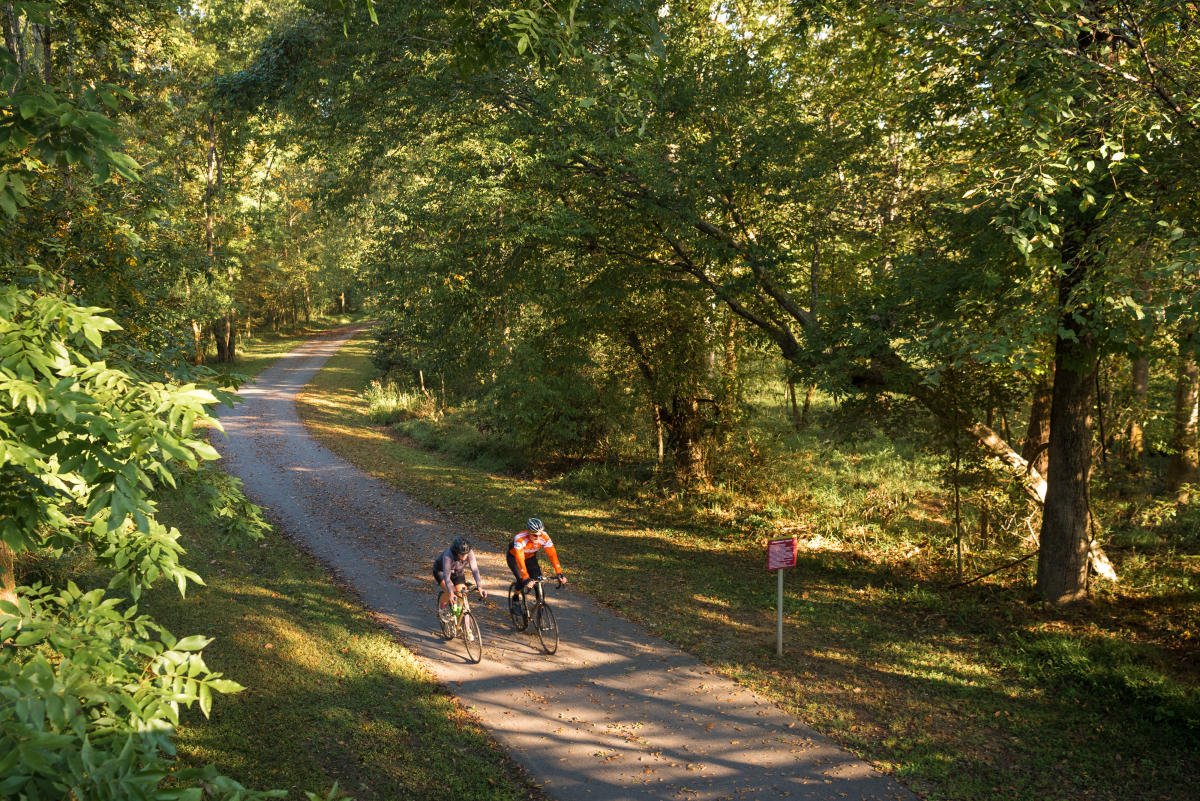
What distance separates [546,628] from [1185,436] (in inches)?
484

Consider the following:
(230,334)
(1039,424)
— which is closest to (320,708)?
(1039,424)

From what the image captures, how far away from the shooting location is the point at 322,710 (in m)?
8.05

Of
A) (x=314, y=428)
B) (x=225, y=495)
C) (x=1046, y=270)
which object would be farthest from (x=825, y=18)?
(x=314, y=428)

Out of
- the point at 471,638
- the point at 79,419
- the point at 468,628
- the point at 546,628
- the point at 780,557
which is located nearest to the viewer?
the point at 79,419

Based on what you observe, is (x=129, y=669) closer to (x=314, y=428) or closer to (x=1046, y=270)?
(x=1046, y=270)

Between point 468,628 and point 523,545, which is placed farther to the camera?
point 523,545

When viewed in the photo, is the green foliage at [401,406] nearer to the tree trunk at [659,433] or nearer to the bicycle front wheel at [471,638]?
the tree trunk at [659,433]

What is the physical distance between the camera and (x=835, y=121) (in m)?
16.4

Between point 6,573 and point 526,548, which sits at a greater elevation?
point 6,573

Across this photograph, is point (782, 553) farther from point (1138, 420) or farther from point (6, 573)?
point (6, 573)

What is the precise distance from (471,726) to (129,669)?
210 inches

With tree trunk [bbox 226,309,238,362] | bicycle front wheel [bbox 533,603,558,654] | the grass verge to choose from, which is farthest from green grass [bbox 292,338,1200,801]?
tree trunk [bbox 226,309,238,362]

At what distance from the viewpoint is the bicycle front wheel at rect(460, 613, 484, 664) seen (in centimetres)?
955

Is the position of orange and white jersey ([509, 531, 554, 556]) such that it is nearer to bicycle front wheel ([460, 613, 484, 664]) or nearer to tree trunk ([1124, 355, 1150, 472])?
bicycle front wheel ([460, 613, 484, 664])
